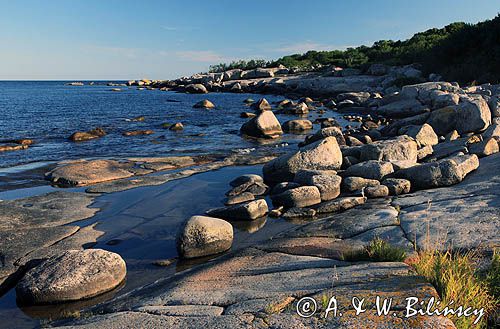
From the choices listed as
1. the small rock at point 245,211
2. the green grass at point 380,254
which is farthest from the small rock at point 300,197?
the green grass at point 380,254

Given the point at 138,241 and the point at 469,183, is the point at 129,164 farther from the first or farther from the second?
the point at 469,183

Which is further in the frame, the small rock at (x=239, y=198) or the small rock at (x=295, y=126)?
the small rock at (x=295, y=126)

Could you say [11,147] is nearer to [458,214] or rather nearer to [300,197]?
[300,197]

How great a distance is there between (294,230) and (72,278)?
15.0ft

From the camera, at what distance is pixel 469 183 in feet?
34.5

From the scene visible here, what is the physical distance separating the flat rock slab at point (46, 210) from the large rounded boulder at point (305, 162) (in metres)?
5.96

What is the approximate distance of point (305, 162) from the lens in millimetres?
14133

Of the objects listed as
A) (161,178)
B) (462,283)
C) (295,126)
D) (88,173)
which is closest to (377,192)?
(462,283)

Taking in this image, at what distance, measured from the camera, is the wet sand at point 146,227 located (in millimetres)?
6715

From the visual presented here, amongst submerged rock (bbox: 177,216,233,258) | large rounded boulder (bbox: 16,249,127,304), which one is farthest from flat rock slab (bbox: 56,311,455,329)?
submerged rock (bbox: 177,216,233,258)

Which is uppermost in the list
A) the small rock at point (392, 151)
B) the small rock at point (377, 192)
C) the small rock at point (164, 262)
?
the small rock at point (392, 151)

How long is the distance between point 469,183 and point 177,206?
777 centimetres

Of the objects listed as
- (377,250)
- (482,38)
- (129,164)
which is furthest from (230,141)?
(482,38)

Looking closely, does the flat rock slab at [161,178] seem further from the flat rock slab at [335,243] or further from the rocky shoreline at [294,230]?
the flat rock slab at [335,243]
